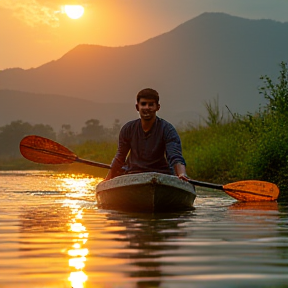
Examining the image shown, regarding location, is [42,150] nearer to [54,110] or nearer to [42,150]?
[42,150]

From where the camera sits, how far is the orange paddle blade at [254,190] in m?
10.9

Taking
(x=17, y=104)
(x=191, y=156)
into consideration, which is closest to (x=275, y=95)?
(x=191, y=156)

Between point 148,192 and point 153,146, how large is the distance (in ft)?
2.37

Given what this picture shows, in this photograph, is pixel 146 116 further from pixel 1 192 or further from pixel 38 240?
pixel 1 192

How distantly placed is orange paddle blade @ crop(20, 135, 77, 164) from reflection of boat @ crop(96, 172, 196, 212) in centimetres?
244

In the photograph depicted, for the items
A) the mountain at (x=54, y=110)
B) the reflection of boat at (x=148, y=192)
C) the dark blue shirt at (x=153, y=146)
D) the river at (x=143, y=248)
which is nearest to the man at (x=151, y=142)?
the dark blue shirt at (x=153, y=146)

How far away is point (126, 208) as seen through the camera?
9.21 m

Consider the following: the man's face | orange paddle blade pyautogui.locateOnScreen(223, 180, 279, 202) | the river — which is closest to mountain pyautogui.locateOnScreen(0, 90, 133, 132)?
orange paddle blade pyautogui.locateOnScreen(223, 180, 279, 202)

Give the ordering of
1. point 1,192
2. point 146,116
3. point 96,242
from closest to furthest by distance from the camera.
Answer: point 96,242 → point 146,116 → point 1,192

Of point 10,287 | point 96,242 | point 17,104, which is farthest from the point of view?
point 17,104

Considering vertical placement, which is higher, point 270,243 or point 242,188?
point 242,188

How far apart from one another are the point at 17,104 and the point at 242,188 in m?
180

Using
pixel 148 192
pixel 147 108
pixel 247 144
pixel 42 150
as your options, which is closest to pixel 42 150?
pixel 42 150

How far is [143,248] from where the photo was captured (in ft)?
18.9
